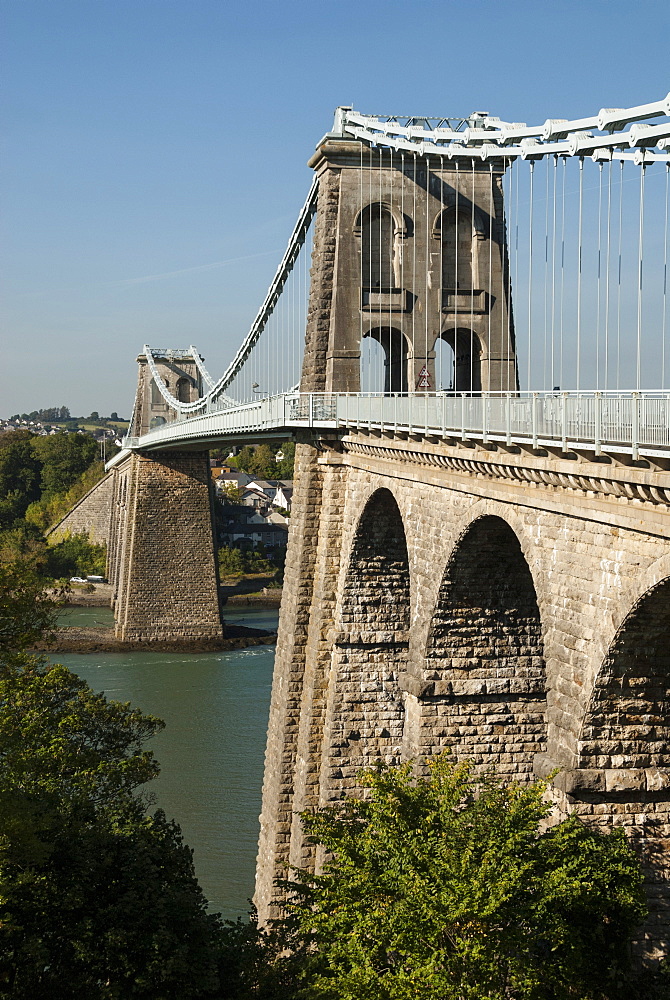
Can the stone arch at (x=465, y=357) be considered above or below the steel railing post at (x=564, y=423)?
above

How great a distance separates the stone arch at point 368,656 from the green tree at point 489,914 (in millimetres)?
7509

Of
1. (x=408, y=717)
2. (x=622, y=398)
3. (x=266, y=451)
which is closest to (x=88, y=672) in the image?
(x=408, y=717)

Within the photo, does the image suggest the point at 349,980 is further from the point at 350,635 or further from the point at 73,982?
the point at 350,635

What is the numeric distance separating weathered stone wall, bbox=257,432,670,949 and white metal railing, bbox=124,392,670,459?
0.22 meters

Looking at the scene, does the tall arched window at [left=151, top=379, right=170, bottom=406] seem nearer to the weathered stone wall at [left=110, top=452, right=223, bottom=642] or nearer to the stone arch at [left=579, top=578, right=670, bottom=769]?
the weathered stone wall at [left=110, top=452, right=223, bottom=642]

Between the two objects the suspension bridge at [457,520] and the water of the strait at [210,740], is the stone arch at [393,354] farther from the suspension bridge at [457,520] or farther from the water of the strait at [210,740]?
the water of the strait at [210,740]

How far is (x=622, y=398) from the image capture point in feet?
31.2

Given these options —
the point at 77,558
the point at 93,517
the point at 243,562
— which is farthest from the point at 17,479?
the point at 243,562

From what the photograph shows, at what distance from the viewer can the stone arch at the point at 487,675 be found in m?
15.1

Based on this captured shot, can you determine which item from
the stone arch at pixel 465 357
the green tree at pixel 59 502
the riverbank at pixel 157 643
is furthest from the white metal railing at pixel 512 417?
the green tree at pixel 59 502

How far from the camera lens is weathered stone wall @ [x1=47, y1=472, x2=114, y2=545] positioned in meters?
69.9

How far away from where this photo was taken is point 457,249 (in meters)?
21.4

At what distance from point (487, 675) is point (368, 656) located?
4128 mm

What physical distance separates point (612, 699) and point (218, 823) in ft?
51.8
